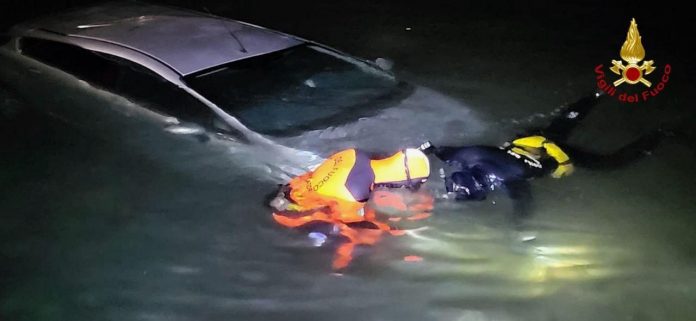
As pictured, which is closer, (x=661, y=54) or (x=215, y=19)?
(x=215, y=19)

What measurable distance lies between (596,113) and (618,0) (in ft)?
7.94

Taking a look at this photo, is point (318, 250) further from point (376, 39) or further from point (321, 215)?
point (376, 39)

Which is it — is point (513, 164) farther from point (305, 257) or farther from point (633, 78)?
point (633, 78)

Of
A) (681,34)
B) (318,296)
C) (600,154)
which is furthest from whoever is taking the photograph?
(681,34)

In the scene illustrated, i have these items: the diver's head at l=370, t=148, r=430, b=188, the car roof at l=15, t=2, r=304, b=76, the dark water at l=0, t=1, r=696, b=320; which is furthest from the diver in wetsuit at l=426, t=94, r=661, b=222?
the car roof at l=15, t=2, r=304, b=76

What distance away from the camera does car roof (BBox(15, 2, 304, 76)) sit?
3.12m

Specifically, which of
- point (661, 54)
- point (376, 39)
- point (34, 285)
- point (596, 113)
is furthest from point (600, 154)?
point (34, 285)

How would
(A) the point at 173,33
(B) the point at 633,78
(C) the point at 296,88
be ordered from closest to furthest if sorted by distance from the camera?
(C) the point at 296,88, (A) the point at 173,33, (B) the point at 633,78

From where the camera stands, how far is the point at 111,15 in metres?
3.60

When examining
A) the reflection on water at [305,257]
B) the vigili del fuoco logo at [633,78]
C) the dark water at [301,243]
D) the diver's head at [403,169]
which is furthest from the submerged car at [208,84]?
the vigili del fuoco logo at [633,78]

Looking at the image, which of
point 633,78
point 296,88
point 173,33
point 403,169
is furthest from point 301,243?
point 633,78

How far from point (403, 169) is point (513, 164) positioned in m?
0.47

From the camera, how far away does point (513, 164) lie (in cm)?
284

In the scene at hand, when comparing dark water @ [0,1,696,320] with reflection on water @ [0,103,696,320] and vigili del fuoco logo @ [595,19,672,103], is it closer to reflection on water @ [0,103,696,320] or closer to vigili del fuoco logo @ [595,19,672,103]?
reflection on water @ [0,103,696,320]
